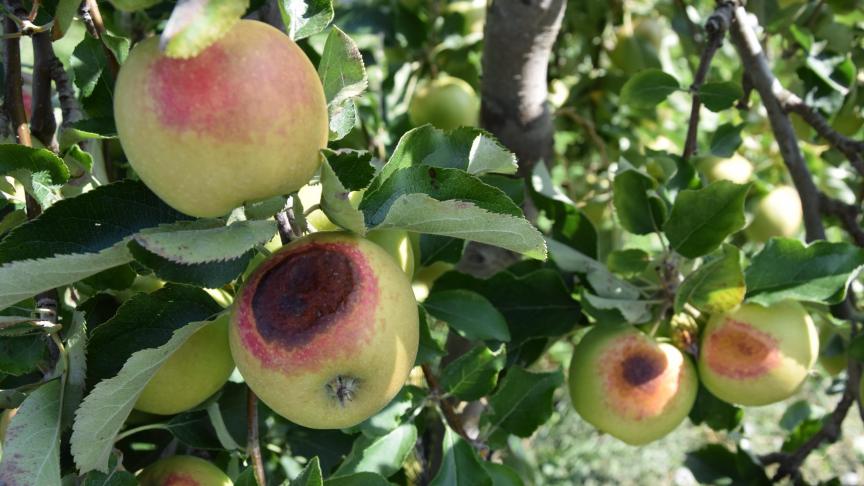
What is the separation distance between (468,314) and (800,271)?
40 centimetres

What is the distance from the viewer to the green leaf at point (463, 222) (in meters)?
0.53

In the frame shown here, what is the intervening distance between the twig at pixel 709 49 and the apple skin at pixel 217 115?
704 millimetres

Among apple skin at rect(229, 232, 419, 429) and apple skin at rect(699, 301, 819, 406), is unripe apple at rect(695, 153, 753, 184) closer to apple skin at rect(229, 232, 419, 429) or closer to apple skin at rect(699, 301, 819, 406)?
apple skin at rect(699, 301, 819, 406)

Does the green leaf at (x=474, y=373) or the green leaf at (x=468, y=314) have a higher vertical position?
the green leaf at (x=468, y=314)

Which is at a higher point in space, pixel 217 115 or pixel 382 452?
pixel 217 115

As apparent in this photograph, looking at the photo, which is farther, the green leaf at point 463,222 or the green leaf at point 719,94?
the green leaf at point 719,94

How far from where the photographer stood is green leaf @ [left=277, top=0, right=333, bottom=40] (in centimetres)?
60

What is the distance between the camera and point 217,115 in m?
0.46

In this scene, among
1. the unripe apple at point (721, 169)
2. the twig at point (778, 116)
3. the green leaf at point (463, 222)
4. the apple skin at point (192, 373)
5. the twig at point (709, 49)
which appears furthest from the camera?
the unripe apple at point (721, 169)

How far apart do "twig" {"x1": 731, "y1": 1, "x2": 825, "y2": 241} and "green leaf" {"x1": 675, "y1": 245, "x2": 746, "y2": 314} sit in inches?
13.3

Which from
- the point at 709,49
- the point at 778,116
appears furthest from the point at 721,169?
the point at 709,49

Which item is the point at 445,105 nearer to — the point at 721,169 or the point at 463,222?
the point at 721,169

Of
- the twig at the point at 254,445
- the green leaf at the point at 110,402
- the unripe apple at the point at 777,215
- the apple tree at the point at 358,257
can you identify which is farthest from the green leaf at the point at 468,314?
the unripe apple at the point at 777,215

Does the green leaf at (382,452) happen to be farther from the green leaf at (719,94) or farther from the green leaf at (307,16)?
the green leaf at (719,94)
